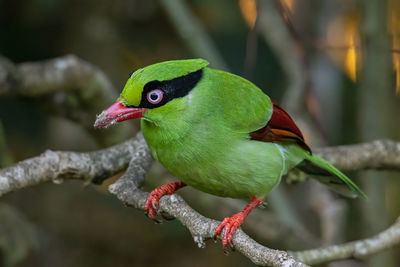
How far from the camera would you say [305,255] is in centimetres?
300

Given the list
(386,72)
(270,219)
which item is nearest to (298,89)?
(386,72)

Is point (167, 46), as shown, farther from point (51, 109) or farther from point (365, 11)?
point (365, 11)

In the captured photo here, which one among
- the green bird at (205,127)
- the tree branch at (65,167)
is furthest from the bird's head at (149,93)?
the tree branch at (65,167)

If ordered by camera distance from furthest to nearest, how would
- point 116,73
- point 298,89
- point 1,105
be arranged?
point 116,73, point 1,105, point 298,89

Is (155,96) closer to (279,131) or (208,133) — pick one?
(208,133)

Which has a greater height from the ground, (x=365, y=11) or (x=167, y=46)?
(x=365, y=11)

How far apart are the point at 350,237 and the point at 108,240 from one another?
273 cm

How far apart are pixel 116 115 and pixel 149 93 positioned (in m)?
0.19

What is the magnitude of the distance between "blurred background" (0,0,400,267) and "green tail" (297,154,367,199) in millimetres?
699

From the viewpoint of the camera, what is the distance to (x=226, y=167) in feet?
9.52

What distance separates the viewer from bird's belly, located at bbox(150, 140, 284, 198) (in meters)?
2.86

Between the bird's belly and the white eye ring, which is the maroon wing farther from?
the white eye ring

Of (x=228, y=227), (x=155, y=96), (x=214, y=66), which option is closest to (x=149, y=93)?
(x=155, y=96)

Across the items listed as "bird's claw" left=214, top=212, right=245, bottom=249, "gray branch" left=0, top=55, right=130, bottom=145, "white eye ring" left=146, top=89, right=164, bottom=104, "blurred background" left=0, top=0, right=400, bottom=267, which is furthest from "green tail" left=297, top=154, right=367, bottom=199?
"gray branch" left=0, top=55, right=130, bottom=145
